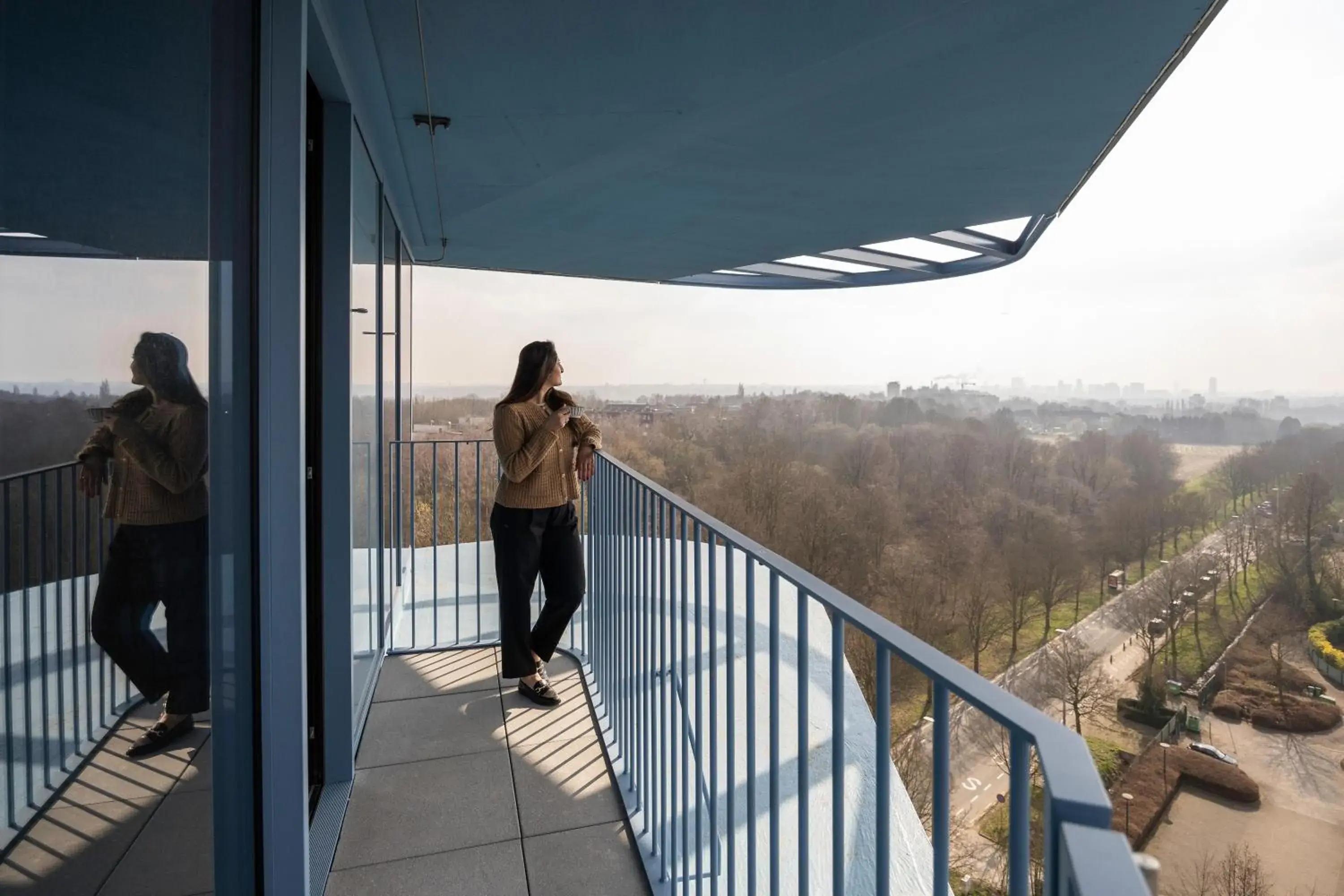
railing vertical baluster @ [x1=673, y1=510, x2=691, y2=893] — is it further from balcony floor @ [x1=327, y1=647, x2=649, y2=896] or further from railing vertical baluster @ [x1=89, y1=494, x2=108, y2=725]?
railing vertical baluster @ [x1=89, y1=494, x2=108, y2=725]

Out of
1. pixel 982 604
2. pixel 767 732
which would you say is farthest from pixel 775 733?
pixel 982 604

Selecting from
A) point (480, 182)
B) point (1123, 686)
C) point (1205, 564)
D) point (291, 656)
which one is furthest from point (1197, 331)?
point (291, 656)

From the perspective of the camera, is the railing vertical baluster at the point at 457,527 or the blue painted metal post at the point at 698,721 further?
the railing vertical baluster at the point at 457,527

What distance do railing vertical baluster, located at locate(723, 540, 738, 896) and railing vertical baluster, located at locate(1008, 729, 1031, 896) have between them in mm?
810

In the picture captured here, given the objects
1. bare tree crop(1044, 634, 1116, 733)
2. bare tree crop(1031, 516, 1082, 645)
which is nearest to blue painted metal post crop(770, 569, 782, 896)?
bare tree crop(1044, 634, 1116, 733)

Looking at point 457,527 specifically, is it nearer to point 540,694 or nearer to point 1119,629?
point 540,694

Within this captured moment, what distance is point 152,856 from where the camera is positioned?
2.77ft

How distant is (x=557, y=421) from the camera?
2.64 meters

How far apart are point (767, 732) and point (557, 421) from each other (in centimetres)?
141

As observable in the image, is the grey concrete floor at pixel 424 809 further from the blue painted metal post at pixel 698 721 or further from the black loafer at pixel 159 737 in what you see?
the blue painted metal post at pixel 698 721

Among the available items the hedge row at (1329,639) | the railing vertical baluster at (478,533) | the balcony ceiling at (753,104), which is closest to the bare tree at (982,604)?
the hedge row at (1329,639)

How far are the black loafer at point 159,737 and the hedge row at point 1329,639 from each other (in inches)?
561

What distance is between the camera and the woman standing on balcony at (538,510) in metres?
2.66

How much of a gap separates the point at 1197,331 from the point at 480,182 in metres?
21.0
